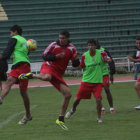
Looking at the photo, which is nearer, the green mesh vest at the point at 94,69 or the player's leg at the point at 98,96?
the player's leg at the point at 98,96

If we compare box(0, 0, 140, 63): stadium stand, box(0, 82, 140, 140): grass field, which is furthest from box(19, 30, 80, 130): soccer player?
box(0, 0, 140, 63): stadium stand

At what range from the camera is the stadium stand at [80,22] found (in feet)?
98.4

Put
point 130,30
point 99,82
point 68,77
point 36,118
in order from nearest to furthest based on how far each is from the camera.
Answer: point 99,82
point 36,118
point 68,77
point 130,30

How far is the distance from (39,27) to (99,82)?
2165 centimetres

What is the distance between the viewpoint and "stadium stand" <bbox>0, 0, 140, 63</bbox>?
29984 mm

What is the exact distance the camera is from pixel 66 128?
7.96m

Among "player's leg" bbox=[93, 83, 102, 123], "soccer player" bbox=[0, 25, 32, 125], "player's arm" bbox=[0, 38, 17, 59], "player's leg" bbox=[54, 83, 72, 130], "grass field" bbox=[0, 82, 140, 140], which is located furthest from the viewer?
"player's leg" bbox=[93, 83, 102, 123]

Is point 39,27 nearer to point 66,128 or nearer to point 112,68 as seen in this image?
point 112,68

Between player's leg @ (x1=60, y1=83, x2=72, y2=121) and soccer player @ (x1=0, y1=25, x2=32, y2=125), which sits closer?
player's leg @ (x1=60, y1=83, x2=72, y2=121)

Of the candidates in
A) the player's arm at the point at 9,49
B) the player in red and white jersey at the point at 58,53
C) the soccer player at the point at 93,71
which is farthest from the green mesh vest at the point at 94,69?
the player's arm at the point at 9,49

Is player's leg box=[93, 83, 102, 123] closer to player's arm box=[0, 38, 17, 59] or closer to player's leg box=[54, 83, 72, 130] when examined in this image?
player's leg box=[54, 83, 72, 130]

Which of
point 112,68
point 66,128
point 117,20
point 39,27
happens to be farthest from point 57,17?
point 66,128

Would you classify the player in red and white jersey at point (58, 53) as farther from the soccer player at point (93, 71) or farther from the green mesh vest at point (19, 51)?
the soccer player at point (93, 71)

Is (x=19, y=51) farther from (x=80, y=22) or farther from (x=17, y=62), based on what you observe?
(x=80, y=22)
